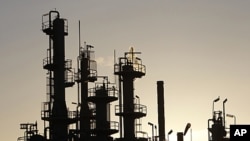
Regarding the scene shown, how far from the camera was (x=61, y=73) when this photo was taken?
2293 inches

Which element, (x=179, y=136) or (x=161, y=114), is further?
(x=161, y=114)

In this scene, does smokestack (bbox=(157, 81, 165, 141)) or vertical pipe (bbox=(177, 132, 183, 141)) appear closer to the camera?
vertical pipe (bbox=(177, 132, 183, 141))

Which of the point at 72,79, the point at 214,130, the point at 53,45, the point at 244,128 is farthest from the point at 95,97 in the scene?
the point at 244,128

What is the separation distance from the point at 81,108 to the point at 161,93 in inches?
342

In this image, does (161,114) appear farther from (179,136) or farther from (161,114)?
(179,136)

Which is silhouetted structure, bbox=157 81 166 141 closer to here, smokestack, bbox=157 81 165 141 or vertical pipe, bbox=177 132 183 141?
smokestack, bbox=157 81 165 141

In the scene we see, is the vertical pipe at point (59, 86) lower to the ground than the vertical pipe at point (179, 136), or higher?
higher

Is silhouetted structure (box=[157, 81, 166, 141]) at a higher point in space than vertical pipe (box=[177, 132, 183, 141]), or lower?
higher

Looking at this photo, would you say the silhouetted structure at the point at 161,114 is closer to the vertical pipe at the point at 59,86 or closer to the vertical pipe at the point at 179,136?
the vertical pipe at the point at 179,136

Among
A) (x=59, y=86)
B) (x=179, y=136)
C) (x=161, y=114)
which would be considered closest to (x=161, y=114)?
(x=161, y=114)

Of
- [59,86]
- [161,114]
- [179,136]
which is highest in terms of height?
[59,86]

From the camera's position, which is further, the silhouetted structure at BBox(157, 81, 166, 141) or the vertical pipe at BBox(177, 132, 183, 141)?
the silhouetted structure at BBox(157, 81, 166, 141)

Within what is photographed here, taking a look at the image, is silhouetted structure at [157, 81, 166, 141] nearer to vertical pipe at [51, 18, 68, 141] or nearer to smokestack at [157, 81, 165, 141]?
smokestack at [157, 81, 165, 141]

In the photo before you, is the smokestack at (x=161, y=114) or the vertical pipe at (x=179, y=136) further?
the smokestack at (x=161, y=114)
